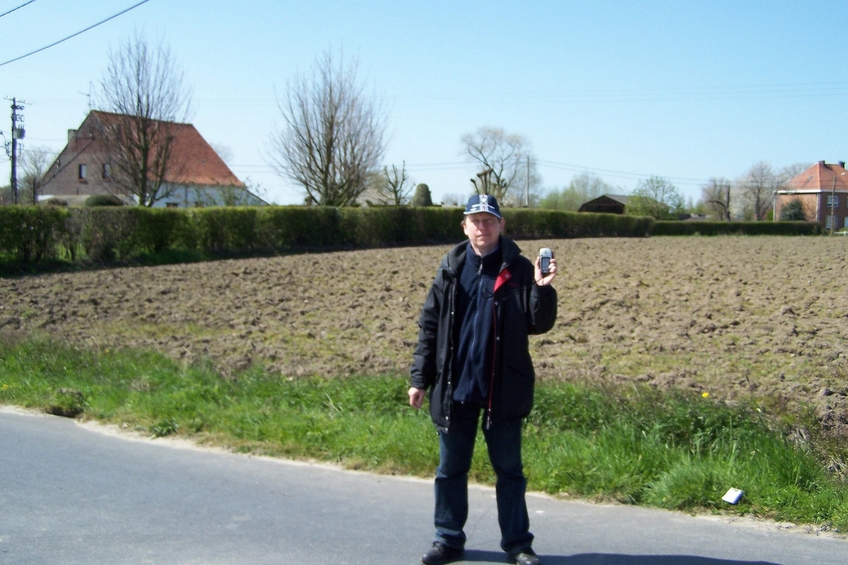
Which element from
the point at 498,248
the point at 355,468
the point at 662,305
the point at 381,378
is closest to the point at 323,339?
the point at 381,378

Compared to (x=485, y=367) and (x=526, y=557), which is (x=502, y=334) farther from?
(x=526, y=557)

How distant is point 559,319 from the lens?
11898 mm

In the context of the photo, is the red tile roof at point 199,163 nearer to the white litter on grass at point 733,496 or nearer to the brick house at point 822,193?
the white litter on grass at point 733,496

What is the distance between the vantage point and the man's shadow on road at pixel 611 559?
4055 millimetres

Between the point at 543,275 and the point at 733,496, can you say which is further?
the point at 733,496

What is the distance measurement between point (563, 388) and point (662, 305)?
662cm

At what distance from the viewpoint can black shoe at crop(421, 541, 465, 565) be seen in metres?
4.03

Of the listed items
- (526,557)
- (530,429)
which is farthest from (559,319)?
(526,557)

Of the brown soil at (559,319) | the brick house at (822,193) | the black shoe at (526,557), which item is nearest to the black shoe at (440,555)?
the black shoe at (526,557)

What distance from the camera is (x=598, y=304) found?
13.1m

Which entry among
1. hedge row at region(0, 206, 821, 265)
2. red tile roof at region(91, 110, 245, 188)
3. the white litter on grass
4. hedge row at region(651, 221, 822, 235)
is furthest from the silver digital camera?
hedge row at region(651, 221, 822, 235)

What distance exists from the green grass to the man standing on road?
1.48 m

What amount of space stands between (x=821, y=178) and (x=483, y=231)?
100217 mm

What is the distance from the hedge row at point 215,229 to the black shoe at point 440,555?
20045mm
